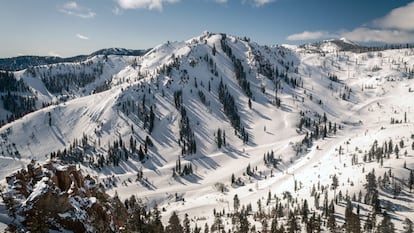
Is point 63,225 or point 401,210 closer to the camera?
point 63,225

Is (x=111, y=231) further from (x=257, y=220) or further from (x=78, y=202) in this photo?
(x=257, y=220)

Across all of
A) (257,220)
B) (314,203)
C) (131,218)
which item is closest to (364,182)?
(314,203)

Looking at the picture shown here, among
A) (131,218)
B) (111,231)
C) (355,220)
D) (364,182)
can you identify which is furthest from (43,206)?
(364,182)

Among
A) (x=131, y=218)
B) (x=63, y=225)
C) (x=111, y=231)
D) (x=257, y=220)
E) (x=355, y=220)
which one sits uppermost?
(x=63, y=225)

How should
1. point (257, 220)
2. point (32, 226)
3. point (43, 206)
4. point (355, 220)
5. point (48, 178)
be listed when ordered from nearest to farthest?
point (32, 226) < point (43, 206) < point (48, 178) < point (355, 220) < point (257, 220)

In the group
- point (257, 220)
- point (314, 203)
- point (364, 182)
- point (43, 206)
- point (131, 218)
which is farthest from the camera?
point (364, 182)

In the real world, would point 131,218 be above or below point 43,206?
below
